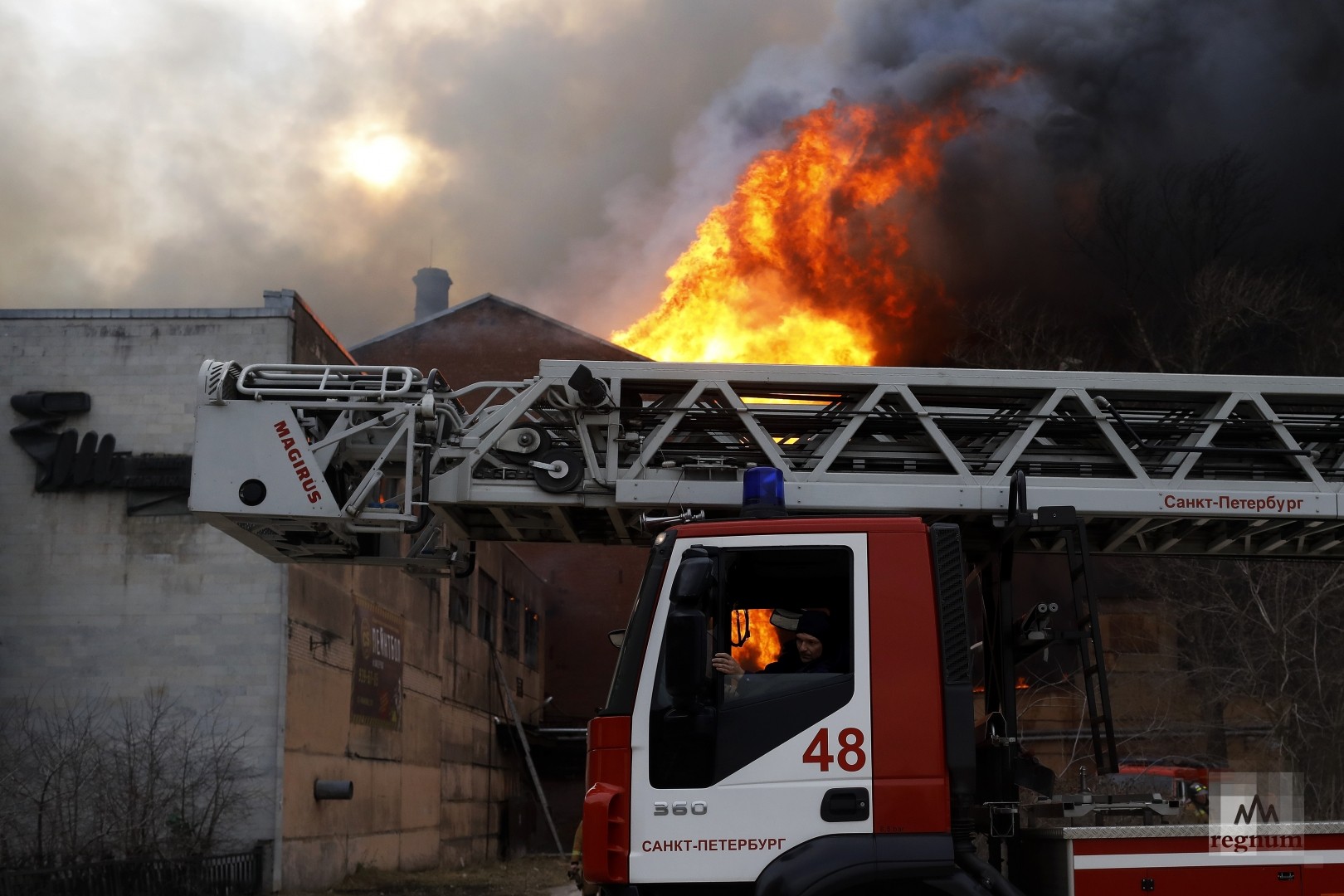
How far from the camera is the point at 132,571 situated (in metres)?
17.8

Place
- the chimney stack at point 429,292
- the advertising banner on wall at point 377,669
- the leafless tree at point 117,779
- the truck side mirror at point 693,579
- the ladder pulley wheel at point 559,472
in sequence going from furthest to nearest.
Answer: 1. the chimney stack at point 429,292
2. the advertising banner on wall at point 377,669
3. the leafless tree at point 117,779
4. the ladder pulley wheel at point 559,472
5. the truck side mirror at point 693,579

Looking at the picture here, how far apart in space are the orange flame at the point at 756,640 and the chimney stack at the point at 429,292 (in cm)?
4101

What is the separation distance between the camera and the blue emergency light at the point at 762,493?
6.02m

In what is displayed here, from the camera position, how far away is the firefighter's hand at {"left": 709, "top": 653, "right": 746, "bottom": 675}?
215 inches

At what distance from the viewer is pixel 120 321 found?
18.5 m

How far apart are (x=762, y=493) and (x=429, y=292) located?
4126 centimetres

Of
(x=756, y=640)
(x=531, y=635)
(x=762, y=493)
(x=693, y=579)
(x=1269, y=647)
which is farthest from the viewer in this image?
(x=531, y=635)

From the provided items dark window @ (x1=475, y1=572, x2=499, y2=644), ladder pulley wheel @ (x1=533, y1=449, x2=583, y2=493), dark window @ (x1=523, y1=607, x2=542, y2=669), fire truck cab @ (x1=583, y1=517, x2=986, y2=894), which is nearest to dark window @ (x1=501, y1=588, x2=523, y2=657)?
dark window @ (x1=523, y1=607, x2=542, y2=669)

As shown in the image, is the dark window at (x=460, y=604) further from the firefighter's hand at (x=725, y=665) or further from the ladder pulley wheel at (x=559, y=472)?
the firefighter's hand at (x=725, y=665)

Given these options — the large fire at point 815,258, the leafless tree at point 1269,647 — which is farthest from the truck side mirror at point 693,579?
the large fire at point 815,258

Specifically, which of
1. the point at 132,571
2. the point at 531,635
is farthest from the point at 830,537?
the point at 531,635

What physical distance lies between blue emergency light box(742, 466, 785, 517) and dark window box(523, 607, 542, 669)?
3243 centimetres

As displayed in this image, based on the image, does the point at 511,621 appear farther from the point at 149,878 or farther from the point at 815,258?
the point at 149,878

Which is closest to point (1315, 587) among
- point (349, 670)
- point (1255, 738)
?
point (1255, 738)
